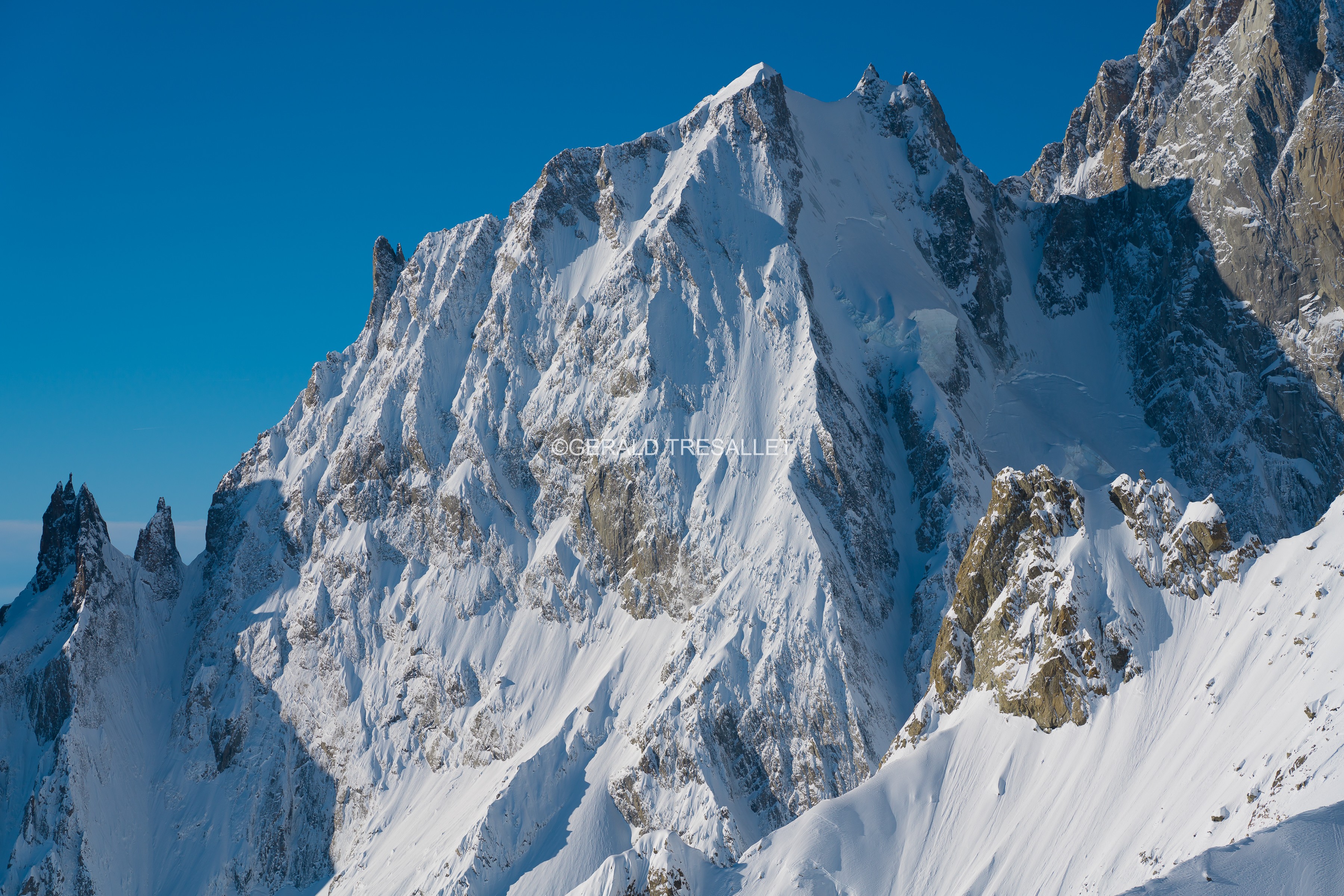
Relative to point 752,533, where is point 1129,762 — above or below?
below

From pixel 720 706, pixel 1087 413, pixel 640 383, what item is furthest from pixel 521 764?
pixel 1087 413

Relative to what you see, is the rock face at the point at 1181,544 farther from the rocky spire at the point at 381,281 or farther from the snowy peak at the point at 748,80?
the rocky spire at the point at 381,281

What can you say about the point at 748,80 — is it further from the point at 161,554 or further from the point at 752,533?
the point at 161,554

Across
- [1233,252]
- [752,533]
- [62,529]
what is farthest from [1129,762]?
[62,529]

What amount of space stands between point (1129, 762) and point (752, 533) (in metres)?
54.8

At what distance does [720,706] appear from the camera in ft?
421

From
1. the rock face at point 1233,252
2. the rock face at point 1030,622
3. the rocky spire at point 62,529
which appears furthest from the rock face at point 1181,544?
the rocky spire at point 62,529

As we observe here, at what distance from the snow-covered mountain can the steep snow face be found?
47 centimetres

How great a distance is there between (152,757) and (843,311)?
116 meters

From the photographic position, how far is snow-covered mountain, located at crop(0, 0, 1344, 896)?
104 m

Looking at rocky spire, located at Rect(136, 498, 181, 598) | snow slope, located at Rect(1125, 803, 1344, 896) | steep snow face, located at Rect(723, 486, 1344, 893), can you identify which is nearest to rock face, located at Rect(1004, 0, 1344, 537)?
steep snow face, located at Rect(723, 486, 1344, 893)

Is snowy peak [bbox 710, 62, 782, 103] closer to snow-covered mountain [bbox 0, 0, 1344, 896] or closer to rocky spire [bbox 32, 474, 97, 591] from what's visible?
snow-covered mountain [bbox 0, 0, 1344, 896]

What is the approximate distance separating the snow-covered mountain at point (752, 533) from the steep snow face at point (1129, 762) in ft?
1.53

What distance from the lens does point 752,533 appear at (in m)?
140
